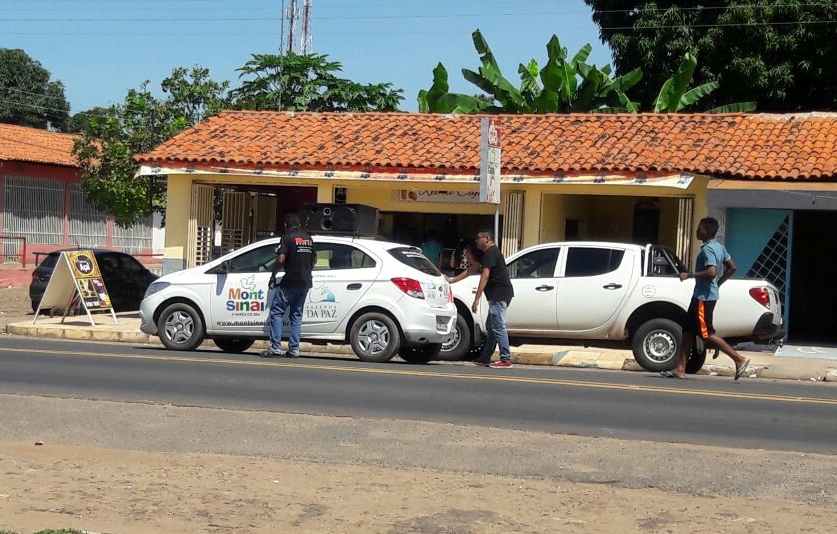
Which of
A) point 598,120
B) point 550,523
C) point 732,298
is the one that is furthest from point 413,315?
point 598,120

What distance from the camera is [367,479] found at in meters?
7.88

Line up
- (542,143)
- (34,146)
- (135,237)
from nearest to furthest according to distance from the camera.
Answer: (542,143)
(34,146)
(135,237)

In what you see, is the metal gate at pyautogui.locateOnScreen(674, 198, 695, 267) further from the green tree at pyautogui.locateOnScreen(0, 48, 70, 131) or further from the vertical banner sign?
the green tree at pyautogui.locateOnScreen(0, 48, 70, 131)

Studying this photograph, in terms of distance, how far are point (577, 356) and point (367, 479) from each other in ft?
32.1

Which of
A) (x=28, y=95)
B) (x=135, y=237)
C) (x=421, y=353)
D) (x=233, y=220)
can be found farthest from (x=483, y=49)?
(x=28, y=95)

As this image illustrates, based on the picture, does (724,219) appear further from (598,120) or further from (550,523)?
(550,523)

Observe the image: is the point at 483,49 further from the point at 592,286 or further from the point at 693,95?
the point at 592,286

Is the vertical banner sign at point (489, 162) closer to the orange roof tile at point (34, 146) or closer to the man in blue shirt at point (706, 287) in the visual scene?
the man in blue shirt at point (706, 287)

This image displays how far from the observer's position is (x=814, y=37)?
32469 millimetres

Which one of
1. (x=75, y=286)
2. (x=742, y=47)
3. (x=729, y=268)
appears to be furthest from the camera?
(x=742, y=47)

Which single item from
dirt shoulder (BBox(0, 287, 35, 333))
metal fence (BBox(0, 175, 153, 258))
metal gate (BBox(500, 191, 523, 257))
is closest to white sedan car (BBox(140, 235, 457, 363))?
metal gate (BBox(500, 191, 523, 257))

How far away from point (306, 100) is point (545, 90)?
968cm

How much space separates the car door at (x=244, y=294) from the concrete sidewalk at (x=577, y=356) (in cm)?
223

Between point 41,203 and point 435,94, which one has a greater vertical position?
point 435,94
